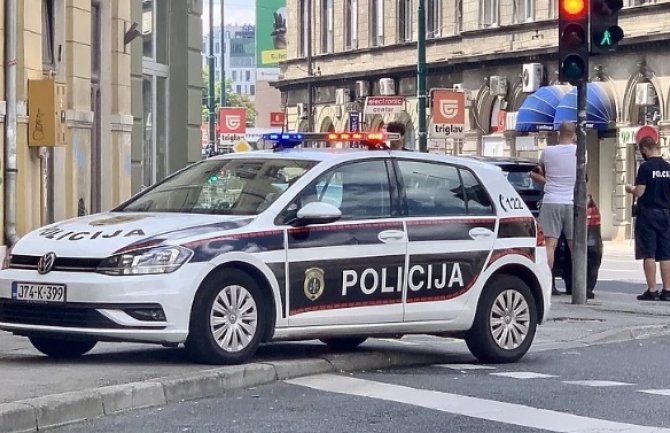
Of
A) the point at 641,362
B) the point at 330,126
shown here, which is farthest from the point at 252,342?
the point at 330,126

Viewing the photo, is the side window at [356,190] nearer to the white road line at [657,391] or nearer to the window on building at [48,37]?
the white road line at [657,391]

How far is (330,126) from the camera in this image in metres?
59.8

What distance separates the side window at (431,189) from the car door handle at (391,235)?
8.5 inches

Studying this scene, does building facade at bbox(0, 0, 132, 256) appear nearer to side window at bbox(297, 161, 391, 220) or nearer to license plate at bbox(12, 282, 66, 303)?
side window at bbox(297, 161, 391, 220)

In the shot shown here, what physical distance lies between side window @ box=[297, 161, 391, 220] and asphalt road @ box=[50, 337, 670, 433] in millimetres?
1169

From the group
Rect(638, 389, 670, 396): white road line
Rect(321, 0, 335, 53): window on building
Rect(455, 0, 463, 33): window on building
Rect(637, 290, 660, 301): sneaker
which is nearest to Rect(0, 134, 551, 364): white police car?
Rect(638, 389, 670, 396): white road line

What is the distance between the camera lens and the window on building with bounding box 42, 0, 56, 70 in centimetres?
1975

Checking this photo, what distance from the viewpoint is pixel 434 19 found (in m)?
52.9

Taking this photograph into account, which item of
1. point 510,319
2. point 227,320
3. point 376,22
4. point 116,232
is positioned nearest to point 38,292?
point 116,232

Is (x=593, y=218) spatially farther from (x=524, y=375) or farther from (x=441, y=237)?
(x=524, y=375)

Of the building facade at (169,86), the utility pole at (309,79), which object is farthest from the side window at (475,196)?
the utility pole at (309,79)

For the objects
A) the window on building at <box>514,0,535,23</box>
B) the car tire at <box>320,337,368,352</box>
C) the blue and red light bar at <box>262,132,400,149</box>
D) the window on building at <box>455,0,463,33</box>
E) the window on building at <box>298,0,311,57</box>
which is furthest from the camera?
the window on building at <box>298,0,311,57</box>

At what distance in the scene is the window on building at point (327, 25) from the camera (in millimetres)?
59875

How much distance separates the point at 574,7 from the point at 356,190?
5.72m
